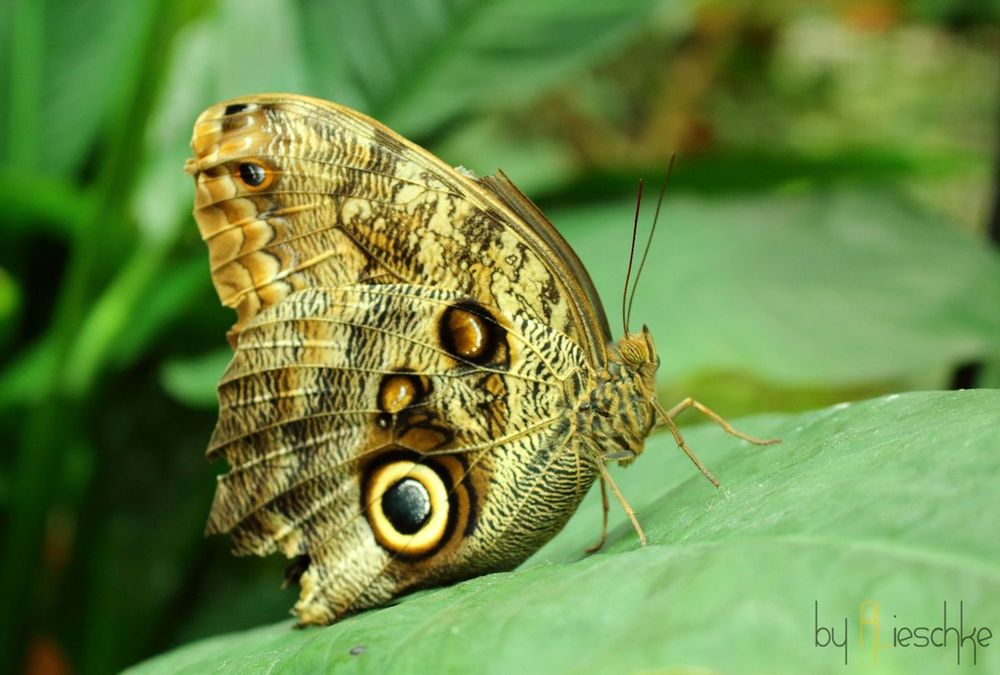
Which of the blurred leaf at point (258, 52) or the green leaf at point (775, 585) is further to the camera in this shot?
the blurred leaf at point (258, 52)

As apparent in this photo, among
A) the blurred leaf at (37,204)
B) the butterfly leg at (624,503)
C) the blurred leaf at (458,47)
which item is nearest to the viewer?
the butterfly leg at (624,503)

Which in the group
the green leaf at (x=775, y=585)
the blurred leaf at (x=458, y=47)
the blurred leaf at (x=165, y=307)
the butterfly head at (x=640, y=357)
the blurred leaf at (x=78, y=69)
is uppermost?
the blurred leaf at (x=78, y=69)

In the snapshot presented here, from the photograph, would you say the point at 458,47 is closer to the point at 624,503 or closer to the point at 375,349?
the point at 375,349

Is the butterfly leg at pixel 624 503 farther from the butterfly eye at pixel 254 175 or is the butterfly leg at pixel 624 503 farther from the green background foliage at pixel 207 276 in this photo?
the butterfly eye at pixel 254 175

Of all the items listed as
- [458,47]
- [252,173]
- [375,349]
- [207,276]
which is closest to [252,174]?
[252,173]

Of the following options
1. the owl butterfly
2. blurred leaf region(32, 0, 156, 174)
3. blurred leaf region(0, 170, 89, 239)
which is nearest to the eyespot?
the owl butterfly

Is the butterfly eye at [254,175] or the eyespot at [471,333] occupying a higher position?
the butterfly eye at [254,175]

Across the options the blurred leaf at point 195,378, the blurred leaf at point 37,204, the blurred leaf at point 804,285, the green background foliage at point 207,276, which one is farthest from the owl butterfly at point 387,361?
the blurred leaf at point 37,204

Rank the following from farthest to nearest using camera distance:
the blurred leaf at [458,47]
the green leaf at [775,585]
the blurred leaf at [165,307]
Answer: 1. the blurred leaf at [458,47]
2. the blurred leaf at [165,307]
3. the green leaf at [775,585]
